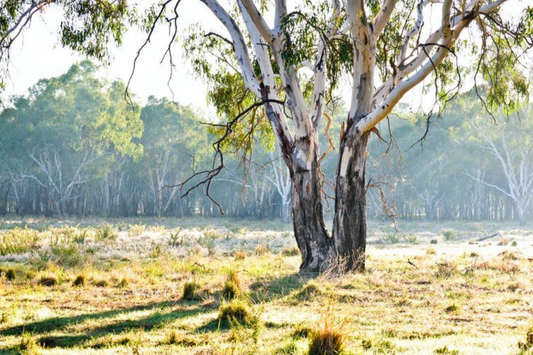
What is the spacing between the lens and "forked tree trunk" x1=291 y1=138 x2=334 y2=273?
452 inches

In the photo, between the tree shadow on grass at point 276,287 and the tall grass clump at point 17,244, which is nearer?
the tree shadow on grass at point 276,287

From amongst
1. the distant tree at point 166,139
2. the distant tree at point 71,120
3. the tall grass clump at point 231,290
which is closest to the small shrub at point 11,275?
the tall grass clump at point 231,290

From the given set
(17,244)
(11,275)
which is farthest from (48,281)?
(17,244)

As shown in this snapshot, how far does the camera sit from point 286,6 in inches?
471

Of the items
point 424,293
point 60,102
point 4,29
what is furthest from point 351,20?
point 60,102

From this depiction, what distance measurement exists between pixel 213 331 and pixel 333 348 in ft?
5.96

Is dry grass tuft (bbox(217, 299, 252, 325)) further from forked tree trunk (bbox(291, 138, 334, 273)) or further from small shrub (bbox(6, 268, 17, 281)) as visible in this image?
small shrub (bbox(6, 268, 17, 281))

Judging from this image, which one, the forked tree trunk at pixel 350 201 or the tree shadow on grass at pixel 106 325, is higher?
the forked tree trunk at pixel 350 201

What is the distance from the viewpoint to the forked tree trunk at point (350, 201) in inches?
443

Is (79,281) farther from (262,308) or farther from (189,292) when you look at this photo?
(262,308)

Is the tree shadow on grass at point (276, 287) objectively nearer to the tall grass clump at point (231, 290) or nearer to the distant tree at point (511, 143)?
the tall grass clump at point (231, 290)

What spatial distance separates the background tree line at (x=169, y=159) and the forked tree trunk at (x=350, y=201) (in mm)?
28756

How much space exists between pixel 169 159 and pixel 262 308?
148 feet

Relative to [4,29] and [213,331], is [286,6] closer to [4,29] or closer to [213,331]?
[4,29]
